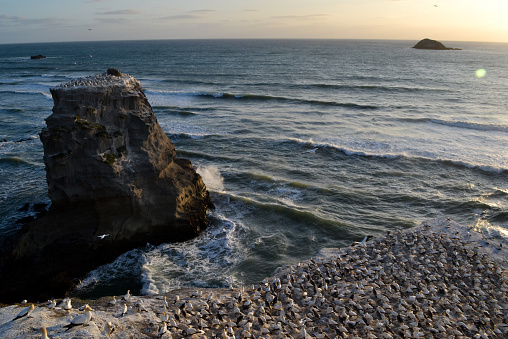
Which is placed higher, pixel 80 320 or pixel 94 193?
pixel 94 193

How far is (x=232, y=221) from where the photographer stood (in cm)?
1903

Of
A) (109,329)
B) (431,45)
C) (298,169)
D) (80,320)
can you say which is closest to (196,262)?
(109,329)

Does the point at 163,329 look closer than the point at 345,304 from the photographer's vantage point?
Yes

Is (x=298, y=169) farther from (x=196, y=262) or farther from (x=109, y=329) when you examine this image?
(x=109, y=329)

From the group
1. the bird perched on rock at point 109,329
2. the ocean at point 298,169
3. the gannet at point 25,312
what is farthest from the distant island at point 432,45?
the gannet at point 25,312

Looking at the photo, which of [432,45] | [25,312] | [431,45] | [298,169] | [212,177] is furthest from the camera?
[431,45]

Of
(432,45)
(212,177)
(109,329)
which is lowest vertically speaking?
(212,177)

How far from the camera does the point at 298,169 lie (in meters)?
Answer: 25.7

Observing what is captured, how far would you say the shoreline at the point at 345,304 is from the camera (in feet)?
29.7

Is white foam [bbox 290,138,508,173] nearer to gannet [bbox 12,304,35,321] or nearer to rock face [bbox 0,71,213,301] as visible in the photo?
rock face [bbox 0,71,213,301]

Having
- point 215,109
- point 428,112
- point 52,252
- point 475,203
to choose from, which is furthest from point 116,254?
point 428,112

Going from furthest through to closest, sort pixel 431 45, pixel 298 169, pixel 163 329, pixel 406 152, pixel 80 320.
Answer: pixel 431 45 → pixel 406 152 → pixel 298 169 → pixel 163 329 → pixel 80 320

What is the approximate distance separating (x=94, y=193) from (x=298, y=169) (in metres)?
14.4

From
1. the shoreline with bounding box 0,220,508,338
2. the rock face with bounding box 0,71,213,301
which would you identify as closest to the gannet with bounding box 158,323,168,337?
the shoreline with bounding box 0,220,508,338
